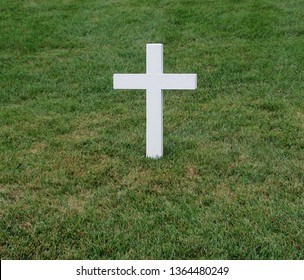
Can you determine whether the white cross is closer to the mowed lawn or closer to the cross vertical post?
the cross vertical post

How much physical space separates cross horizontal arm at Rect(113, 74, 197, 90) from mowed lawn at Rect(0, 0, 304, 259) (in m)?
0.65

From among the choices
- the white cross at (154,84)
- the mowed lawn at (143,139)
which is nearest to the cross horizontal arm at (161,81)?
the white cross at (154,84)

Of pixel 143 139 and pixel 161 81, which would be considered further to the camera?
pixel 143 139

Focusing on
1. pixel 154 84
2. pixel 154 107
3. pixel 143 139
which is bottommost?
pixel 143 139

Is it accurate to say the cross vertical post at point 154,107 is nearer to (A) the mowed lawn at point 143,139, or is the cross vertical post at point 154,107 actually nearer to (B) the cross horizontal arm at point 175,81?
(B) the cross horizontal arm at point 175,81

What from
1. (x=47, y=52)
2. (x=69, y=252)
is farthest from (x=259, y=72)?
(x=69, y=252)

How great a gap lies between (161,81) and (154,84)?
0.07 metres

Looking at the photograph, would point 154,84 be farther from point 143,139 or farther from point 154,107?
point 143,139

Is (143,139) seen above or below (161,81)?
below

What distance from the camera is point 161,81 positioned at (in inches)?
169

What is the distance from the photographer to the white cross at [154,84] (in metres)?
4.24

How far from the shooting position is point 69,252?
2.98 meters

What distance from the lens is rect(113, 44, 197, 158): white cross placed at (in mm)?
4238

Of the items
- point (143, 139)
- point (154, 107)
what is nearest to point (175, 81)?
point (154, 107)
